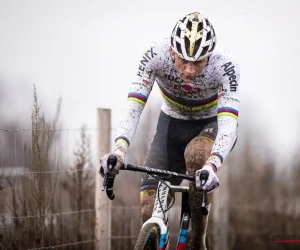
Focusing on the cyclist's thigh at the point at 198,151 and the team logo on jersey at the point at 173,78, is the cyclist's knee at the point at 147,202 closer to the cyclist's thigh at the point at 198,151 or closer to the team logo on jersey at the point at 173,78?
the cyclist's thigh at the point at 198,151

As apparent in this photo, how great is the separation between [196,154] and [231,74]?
0.69 meters

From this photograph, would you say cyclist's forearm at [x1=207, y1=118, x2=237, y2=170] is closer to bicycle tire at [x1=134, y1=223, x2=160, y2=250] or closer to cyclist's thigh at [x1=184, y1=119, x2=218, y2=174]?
cyclist's thigh at [x1=184, y1=119, x2=218, y2=174]

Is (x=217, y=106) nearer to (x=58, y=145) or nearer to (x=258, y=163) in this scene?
(x=58, y=145)

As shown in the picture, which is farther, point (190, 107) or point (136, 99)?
point (190, 107)

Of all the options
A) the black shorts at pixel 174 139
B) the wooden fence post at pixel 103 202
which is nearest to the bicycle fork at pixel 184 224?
the black shorts at pixel 174 139

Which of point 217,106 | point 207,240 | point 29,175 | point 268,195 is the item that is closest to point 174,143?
point 217,106

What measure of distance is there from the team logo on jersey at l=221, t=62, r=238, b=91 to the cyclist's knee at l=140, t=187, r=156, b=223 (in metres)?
1.02

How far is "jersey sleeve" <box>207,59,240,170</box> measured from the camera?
533 centimetres

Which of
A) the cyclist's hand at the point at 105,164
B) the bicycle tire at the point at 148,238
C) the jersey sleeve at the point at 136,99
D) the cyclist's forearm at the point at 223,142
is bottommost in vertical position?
the bicycle tire at the point at 148,238

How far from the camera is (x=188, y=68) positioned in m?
5.34

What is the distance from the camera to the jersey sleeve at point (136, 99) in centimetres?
543

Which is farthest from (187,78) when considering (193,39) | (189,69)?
(193,39)

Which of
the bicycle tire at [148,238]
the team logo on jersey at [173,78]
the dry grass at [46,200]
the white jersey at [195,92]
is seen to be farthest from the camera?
the dry grass at [46,200]

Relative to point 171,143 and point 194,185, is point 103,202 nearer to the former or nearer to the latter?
point 171,143
